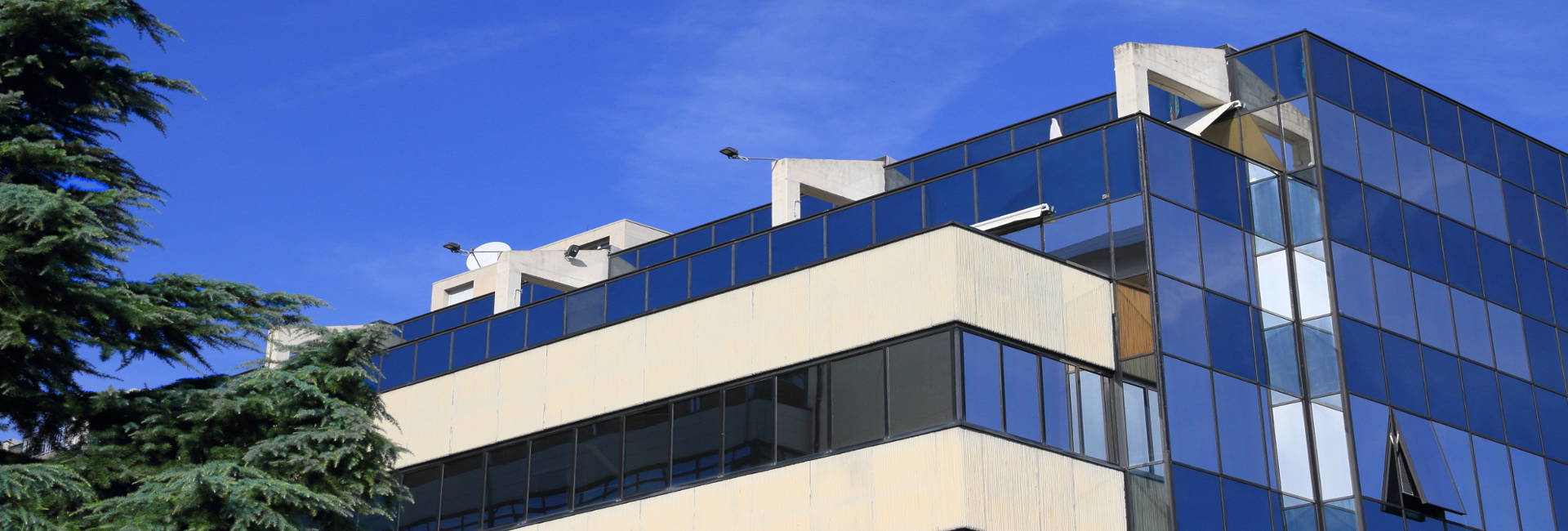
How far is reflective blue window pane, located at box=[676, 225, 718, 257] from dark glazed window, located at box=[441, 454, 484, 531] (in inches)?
387

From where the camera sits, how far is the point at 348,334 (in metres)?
26.8

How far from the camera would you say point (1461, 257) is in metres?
36.6

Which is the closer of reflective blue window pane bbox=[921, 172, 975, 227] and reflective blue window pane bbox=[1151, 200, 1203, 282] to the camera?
reflective blue window pane bbox=[1151, 200, 1203, 282]

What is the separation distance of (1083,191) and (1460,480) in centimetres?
939

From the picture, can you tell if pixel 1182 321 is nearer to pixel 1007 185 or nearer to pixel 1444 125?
pixel 1007 185

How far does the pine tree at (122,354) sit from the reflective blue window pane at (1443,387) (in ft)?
66.4

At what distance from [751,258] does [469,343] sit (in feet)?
24.5

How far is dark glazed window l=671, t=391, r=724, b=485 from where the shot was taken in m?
31.9

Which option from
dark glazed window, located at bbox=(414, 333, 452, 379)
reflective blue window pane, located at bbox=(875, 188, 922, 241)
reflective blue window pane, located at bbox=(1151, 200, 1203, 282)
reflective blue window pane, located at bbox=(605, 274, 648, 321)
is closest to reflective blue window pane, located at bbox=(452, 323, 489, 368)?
dark glazed window, located at bbox=(414, 333, 452, 379)

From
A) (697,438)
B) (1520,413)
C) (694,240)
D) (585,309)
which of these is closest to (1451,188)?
(1520,413)

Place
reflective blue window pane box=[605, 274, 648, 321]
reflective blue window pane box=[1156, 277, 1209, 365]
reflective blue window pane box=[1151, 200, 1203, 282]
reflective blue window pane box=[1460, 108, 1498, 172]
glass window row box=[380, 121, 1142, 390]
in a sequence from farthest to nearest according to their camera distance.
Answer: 1. reflective blue window pane box=[1460, 108, 1498, 172]
2. reflective blue window pane box=[605, 274, 648, 321]
3. glass window row box=[380, 121, 1142, 390]
4. reflective blue window pane box=[1151, 200, 1203, 282]
5. reflective blue window pane box=[1156, 277, 1209, 365]

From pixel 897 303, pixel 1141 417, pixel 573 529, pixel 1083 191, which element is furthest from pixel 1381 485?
pixel 573 529

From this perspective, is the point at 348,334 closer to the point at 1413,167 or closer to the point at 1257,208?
the point at 1257,208

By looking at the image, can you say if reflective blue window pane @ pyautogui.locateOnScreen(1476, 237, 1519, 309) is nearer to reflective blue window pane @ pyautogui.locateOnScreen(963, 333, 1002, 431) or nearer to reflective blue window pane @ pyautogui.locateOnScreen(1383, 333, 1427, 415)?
reflective blue window pane @ pyautogui.locateOnScreen(1383, 333, 1427, 415)
